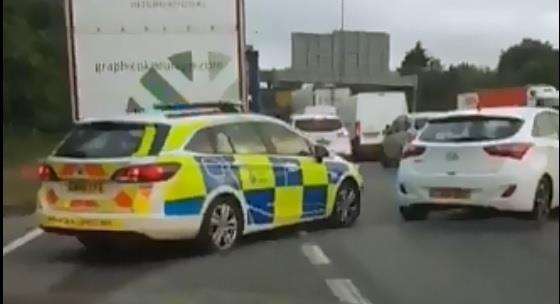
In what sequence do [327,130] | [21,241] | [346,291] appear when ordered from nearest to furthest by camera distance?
[346,291] < [21,241] < [327,130]

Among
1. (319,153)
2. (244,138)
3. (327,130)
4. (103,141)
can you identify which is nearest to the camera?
(103,141)

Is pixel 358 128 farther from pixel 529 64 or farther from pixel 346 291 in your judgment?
pixel 529 64

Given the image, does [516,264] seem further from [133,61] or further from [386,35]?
[133,61]

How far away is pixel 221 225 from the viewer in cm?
1000

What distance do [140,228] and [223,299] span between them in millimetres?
1931

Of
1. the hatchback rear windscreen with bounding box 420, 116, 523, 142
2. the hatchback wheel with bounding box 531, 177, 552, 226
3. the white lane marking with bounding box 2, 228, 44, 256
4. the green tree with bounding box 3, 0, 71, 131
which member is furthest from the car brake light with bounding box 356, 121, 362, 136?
the hatchback wheel with bounding box 531, 177, 552, 226

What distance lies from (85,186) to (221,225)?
1.29 m

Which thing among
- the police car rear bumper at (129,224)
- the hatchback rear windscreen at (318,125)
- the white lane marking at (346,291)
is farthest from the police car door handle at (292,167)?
the hatchback rear windscreen at (318,125)

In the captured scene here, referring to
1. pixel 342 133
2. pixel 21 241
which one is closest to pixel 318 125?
pixel 342 133

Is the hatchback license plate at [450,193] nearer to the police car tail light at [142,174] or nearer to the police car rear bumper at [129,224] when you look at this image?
the police car rear bumper at [129,224]

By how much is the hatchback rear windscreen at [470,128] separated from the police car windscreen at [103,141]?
9.98 feet

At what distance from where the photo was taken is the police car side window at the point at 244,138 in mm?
10430

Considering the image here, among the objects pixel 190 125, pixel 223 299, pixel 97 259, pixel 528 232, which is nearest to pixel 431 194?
pixel 528 232

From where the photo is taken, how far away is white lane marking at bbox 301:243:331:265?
9492 millimetres
